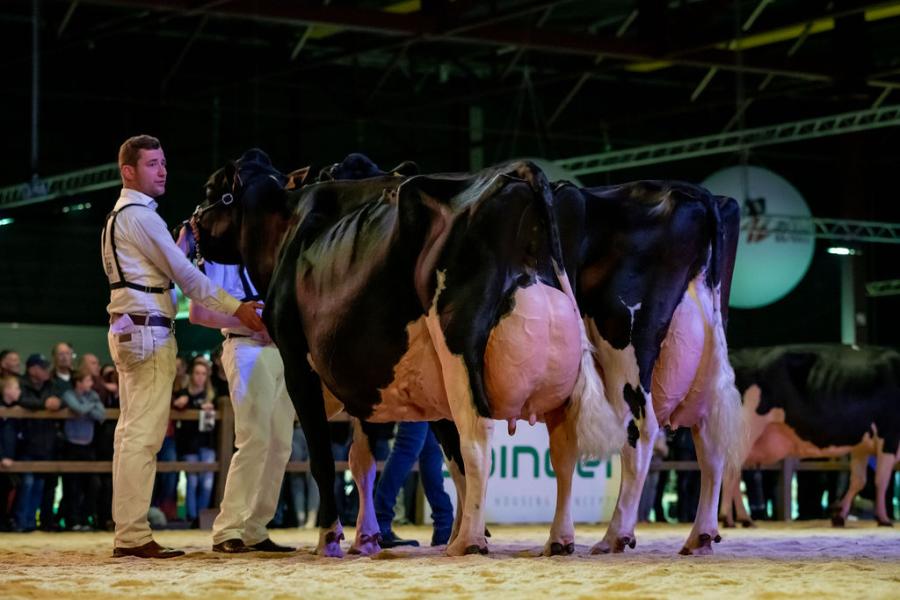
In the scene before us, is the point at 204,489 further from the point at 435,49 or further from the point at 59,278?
the point at 435,49

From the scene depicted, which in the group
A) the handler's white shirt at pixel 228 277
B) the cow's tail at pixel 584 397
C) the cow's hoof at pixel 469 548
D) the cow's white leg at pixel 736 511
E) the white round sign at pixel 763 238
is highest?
the white round sign at pixel 763 238

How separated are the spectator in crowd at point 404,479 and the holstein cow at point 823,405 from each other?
230 inches

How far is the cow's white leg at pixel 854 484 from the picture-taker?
15.2 meters

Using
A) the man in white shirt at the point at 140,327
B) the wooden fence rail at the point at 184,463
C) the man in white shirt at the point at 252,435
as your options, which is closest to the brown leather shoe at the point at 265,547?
the man in white shirt at the point at 252,435

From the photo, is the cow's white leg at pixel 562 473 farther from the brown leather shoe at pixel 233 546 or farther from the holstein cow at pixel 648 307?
the brown leather shoe at pixel 233 546

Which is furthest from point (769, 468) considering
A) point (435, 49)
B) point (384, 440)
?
point (435, 49)

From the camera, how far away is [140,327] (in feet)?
27.8

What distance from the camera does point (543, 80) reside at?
90.8 feet

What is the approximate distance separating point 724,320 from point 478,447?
7.40 feet

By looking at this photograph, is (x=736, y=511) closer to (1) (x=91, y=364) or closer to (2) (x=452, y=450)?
(1) (x=91, y=364)

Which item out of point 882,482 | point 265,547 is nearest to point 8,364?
point 265,547

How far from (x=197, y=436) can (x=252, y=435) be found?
5.87 m

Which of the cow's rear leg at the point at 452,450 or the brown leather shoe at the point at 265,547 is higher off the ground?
the cow's rear leg at the point at 452,450

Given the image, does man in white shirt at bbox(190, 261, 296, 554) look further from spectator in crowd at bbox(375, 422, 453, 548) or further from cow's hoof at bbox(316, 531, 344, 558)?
spectator in crowd at bbox(375, 422, 453, 548)
